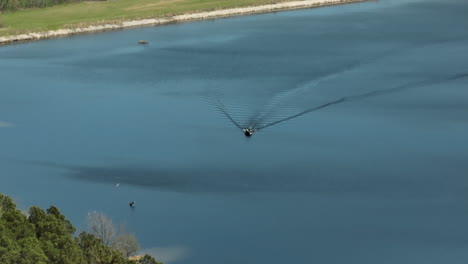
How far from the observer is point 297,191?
85.1ft

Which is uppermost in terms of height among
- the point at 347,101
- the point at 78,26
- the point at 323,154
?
the point at 78,26

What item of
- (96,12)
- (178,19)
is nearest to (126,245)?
(178,19)

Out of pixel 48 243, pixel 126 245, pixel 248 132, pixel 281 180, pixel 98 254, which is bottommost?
pixel 98 254

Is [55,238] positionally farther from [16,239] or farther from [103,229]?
[103,229]

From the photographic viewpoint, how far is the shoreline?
5591 centimetres

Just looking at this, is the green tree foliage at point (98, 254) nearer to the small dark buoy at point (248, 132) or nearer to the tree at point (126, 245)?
the tree at point (126, 245)

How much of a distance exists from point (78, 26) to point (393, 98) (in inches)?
1140

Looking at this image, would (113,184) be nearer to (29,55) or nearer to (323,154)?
(323,154)

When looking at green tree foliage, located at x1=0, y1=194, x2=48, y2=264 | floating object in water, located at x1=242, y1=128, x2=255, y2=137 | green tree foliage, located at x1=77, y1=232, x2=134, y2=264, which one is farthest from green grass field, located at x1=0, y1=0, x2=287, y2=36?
green tree foliage, located at x1=77, y1=232, x2=134, y2=264

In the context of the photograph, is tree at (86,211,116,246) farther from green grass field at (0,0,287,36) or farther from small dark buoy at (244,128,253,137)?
green grass field at (0,0,287,36)

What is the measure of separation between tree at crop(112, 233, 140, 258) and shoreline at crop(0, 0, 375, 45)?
117 ft

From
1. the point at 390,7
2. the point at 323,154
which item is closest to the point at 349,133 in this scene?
the point at 323,154

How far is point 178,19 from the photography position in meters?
60.2

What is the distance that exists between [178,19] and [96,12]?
6477mm
